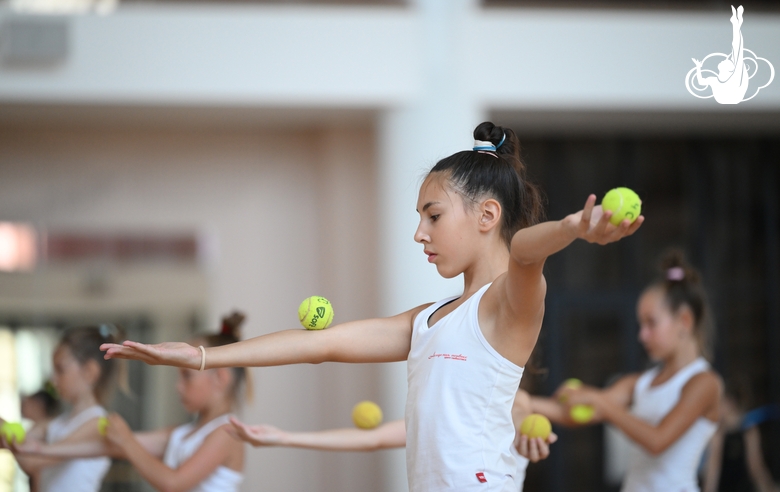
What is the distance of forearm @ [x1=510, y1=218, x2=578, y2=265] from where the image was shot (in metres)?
1.32

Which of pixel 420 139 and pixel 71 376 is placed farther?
pixel 420 139

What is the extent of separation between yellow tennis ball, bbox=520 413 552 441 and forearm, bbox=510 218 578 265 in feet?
2.33

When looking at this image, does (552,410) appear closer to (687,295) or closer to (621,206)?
(687,295)

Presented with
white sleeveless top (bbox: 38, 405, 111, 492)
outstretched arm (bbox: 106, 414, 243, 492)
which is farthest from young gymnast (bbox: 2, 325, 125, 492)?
outstretched arm (bbox: 106, 414, 243, 492)

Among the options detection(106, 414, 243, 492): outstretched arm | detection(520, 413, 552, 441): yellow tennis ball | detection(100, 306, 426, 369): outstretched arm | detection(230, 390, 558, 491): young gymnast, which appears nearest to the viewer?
detection(100, 306, 426, 369): outstretched arm

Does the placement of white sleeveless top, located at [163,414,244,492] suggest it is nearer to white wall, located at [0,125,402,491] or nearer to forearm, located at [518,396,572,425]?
forearm, located at [518,396,572,425]

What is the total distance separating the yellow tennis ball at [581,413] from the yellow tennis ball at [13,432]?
1703 mm

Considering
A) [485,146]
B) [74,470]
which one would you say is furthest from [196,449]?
[485,146]

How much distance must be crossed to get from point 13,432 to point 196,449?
21.7 inches

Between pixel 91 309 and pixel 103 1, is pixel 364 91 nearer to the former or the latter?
pixel 103 1

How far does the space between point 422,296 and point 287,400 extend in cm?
130

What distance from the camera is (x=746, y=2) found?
501 cm

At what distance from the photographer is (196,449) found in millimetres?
2730

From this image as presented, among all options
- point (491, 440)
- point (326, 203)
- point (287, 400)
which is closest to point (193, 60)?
point (326, 203)
